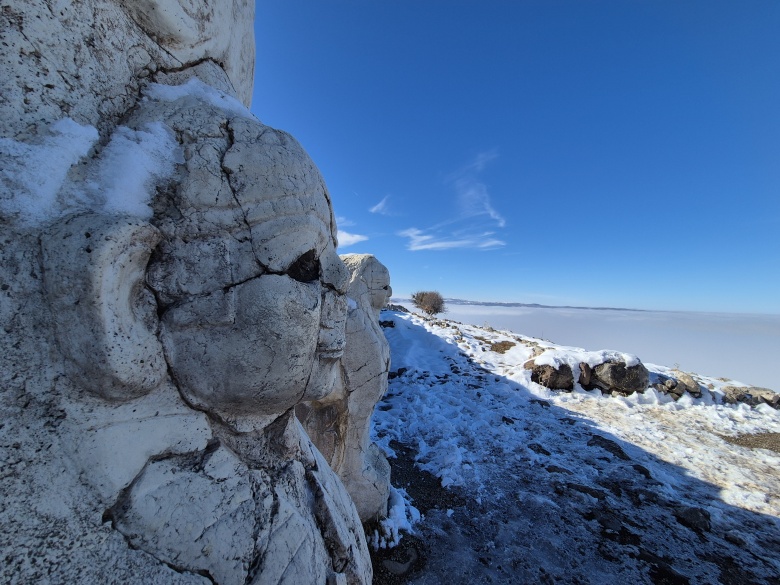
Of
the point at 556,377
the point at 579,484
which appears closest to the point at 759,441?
the point at 556,377

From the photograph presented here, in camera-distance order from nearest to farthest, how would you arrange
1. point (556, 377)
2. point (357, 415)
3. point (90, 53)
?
point (90, 53) → point (357, 415) → point (556, 377)

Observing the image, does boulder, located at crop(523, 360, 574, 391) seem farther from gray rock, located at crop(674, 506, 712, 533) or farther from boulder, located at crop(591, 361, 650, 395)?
gray rock, located at crop(674, 506, 712, 533)

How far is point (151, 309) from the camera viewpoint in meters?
1.13

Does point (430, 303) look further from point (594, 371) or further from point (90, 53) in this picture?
point (90, 53)

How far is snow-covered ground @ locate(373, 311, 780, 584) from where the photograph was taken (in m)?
3.17

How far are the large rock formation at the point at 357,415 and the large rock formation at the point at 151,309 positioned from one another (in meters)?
1.42

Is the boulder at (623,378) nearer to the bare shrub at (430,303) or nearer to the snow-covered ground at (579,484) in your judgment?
the snow-covered ground at (579,484)

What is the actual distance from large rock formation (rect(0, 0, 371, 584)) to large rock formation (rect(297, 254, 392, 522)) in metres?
1.42

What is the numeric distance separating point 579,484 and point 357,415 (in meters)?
3.19

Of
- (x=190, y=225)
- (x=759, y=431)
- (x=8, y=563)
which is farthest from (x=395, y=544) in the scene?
(x=759, y=431)

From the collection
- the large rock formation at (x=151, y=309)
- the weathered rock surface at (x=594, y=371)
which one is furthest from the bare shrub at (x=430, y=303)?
the large rock formation at (x=151, y=309)

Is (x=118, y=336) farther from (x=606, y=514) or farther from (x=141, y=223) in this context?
(x=606, y=514)

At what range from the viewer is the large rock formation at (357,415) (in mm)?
2910

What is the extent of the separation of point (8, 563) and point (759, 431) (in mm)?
9170
